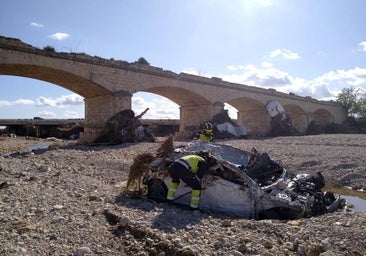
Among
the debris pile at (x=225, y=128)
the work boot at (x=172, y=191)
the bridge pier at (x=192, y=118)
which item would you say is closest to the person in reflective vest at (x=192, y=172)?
the work boot at (x=172, y=191)

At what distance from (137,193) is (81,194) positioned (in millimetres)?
1061

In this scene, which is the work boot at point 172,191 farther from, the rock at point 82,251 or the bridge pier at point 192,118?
the bridge pier at point 192,118

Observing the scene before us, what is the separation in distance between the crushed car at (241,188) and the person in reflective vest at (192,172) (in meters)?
0.18

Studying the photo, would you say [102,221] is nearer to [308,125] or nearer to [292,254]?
[292,254]

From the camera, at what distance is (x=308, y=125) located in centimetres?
4047

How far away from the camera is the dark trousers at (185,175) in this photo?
5668mm

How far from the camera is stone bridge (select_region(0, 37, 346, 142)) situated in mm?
16312

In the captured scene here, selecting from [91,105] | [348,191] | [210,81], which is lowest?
[348,191]

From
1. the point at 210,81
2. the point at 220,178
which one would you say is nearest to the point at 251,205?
the point at 220,178

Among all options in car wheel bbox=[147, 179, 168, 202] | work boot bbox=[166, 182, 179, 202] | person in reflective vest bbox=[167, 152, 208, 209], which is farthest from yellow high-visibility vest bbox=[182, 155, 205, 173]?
car wheel bbox=[147, 179, 168, 202]

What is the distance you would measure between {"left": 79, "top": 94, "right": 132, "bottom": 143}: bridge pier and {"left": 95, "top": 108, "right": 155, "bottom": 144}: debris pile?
49 cm

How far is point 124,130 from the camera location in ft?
62.7

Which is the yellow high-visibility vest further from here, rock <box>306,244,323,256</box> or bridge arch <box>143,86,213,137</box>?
bridge arch <box>143,86,213,137</box>

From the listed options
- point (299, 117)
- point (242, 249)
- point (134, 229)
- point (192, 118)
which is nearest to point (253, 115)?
point (299, 117)
